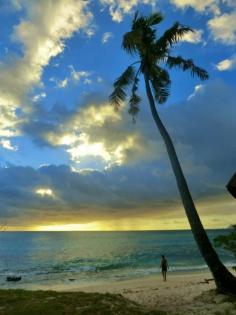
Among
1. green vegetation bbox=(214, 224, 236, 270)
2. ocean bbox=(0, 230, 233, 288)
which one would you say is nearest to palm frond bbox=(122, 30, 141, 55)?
green vegetation bbox=(214, 224, 236, 270)

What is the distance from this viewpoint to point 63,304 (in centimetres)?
1244

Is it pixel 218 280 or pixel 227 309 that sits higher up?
pixel 218 280

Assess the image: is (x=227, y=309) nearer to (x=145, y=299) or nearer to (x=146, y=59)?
(x=145, y=299)

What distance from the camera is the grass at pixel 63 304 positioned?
11680 mm

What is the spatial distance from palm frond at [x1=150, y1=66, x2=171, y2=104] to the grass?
11441 mm

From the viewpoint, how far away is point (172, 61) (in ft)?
64.5

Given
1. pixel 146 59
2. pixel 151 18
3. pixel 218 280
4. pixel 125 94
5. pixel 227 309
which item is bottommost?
pixel 227 309

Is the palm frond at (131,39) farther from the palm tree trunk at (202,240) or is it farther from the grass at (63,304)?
the grass at (63,304)

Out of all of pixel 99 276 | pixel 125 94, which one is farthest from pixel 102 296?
pixel 99 276

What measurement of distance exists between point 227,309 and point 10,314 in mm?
7777

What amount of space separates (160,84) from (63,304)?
12.8 meters

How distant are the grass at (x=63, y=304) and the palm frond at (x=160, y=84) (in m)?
11.4

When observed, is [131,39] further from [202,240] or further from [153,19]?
[202,240]

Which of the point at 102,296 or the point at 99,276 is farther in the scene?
the point at 99,276
